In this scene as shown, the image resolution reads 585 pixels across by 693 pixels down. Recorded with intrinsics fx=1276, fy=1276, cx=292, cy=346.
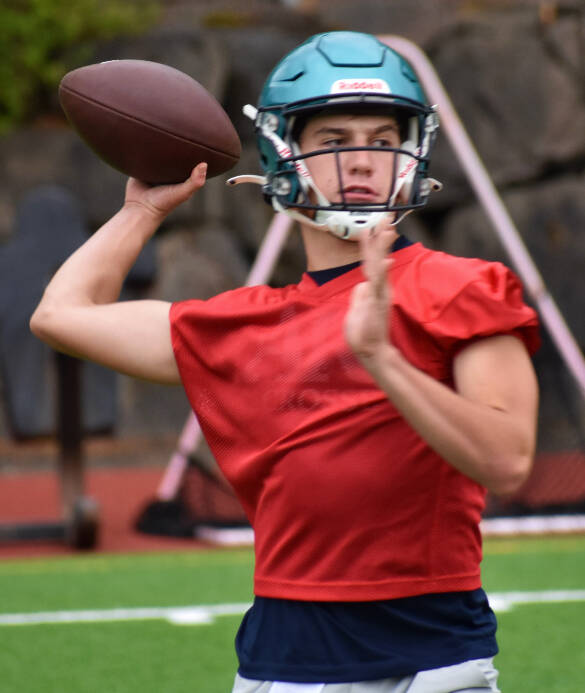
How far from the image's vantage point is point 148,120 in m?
2.18

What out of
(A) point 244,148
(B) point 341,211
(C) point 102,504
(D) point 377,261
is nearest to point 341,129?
(B) point 341,211

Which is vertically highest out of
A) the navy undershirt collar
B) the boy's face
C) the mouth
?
the boy's face

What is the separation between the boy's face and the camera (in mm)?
1854

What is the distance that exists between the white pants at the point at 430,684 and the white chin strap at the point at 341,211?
2.07 ft

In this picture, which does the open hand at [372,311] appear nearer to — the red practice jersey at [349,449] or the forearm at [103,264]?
the red practice jersey at [349,449]

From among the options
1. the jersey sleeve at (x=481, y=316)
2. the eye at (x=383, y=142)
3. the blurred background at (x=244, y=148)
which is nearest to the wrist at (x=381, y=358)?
the jersey sleeve at (x=481, y=316)

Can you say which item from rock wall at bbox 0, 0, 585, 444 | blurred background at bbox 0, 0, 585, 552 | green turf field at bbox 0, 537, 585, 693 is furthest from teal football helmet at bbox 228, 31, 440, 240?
rock wall at bbox 0, 0, 585, 444

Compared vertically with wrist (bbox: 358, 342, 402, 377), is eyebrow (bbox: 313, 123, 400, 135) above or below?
above

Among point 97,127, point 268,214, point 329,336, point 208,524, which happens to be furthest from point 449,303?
point 268,214

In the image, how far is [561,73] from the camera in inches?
470

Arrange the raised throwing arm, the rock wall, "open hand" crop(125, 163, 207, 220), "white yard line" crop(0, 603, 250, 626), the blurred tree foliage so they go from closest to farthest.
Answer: the raised throwing arm < "open hand" crop(125, 163, 207, 220) < "white yard line" crop(0, 603, 250, 626) < the rock wall < the blurred tree foliage

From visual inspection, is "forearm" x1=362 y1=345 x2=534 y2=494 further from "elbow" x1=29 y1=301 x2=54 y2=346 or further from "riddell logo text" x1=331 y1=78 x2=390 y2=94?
"elbow" x1=29 y1=301 x2=54 y2=346

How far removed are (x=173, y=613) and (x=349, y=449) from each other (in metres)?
3.03

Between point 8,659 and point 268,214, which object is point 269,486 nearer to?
point 8,659
